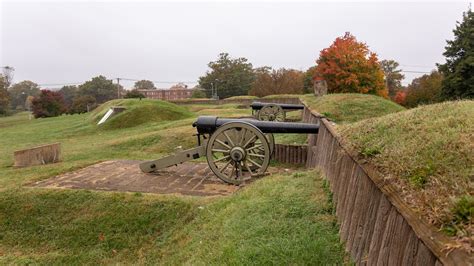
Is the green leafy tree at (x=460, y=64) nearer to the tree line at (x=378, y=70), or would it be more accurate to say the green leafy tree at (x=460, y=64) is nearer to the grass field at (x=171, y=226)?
the tree line at (x=378, y=70)

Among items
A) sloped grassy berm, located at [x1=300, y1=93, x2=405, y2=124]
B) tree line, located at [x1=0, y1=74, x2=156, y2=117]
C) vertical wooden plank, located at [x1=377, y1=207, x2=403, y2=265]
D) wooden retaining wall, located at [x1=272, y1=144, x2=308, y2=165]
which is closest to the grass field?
vertical wooden plank, located at [x1=377, y1=207, x2=403, y2=265]

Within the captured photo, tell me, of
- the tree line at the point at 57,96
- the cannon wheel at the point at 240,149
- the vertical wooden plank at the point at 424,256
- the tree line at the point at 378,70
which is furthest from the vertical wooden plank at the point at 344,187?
the tree line at the point at 57,96

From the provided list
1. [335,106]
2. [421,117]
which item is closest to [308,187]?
[421,117]

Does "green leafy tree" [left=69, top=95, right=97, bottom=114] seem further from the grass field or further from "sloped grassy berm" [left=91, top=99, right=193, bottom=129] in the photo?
the grass field

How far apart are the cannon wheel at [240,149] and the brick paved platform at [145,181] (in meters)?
0.34

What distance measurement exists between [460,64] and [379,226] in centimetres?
2550

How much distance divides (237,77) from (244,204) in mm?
57766

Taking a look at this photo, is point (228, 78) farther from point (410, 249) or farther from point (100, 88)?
point (410, 249)

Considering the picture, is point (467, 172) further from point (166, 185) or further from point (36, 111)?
point (36, 111)

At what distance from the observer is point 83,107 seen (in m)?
50.2

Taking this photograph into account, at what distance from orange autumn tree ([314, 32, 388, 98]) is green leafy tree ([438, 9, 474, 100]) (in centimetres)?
428

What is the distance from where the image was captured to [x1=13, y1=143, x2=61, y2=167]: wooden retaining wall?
1030 centimetres

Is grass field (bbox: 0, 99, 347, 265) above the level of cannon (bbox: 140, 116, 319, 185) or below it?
below

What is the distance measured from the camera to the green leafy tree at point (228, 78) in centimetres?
6191
